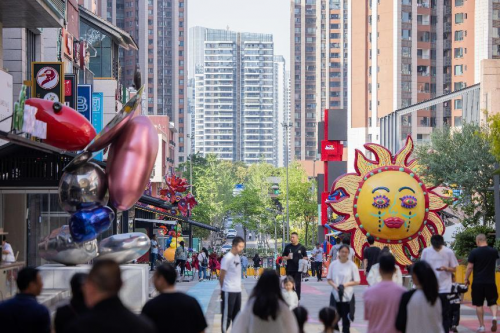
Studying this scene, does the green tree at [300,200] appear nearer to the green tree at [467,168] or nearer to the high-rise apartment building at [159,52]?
the green tree at [467,168]

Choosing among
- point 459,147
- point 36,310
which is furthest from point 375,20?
point 36,310

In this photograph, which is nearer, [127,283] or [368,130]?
[127,283]

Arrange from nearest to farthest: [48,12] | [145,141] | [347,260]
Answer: [347,260] → [145,141] → [48,12]

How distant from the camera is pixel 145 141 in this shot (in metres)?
17.8

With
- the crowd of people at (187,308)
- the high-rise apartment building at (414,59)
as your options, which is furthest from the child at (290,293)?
the high-rise apartment building at (414,59)

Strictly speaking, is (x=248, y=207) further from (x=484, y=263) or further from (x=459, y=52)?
(x=484, y=263)

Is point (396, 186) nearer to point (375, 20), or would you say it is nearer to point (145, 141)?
point (145, 141)

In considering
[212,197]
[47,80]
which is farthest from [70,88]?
[212,197]

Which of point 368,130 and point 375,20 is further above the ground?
point 375,20

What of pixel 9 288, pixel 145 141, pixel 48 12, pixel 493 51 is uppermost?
pixel 493 51

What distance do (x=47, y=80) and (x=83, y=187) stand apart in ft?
53.4

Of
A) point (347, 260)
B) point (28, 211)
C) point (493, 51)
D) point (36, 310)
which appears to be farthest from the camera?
point (493, 51)

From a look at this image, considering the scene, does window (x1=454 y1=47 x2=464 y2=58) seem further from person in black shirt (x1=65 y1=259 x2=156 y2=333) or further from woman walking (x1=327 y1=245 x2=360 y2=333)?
person in black shirt (x1=65 y1=259 x2=156 y2=333)

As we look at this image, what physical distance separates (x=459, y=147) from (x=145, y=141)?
21396 mm
